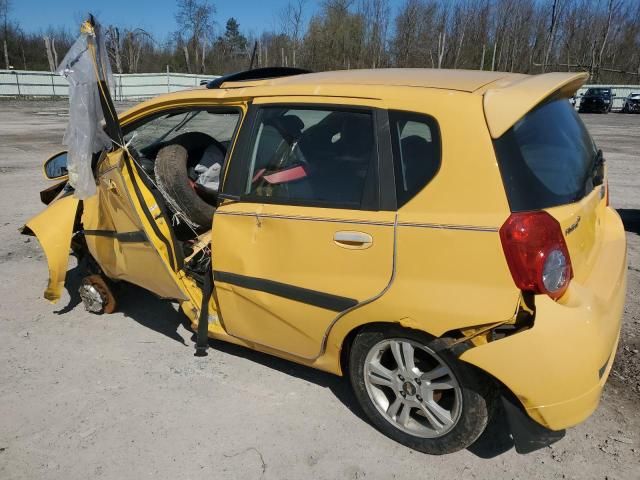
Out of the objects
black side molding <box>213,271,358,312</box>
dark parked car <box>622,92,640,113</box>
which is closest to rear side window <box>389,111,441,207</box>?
black side molding <box>213,271,358,312</box>

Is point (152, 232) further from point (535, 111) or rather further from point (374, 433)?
point (535, 111)

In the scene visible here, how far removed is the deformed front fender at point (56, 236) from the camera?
3.68 meters

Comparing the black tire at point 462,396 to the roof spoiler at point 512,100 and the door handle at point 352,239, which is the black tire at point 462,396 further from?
the roof spoiler at point 512,100

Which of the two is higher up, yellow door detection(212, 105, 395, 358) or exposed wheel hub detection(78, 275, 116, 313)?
yellow door detection(212, 105, 395, 358)

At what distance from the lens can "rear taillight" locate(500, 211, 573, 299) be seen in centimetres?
207

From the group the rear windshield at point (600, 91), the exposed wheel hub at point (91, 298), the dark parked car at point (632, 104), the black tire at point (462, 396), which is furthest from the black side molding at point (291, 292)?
the dark parked car at point (632, 104)

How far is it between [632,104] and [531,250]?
3591cm

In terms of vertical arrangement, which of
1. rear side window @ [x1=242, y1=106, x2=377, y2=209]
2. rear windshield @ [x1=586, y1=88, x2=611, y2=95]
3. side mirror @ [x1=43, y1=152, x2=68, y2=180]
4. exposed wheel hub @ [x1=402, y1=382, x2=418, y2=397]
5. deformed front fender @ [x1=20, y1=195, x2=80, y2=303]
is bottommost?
exposed wheel hub @ [x1=402, y1=382, x2=418, y2=397]

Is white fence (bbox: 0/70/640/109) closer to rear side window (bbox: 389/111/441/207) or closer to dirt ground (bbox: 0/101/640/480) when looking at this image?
dirt ground (bbox: 0/101/640/480)

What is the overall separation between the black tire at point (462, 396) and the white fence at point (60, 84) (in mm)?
30948

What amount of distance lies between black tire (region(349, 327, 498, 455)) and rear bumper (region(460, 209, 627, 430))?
15 centimetres

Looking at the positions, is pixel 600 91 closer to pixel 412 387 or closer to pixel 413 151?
pixel 413 151

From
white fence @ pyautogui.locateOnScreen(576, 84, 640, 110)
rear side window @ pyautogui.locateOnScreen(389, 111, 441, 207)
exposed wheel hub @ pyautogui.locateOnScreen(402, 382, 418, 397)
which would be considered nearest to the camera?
rear side window @ pyautogui.locateOnScreen(389, 111, 441, 207)

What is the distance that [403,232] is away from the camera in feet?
7.48
